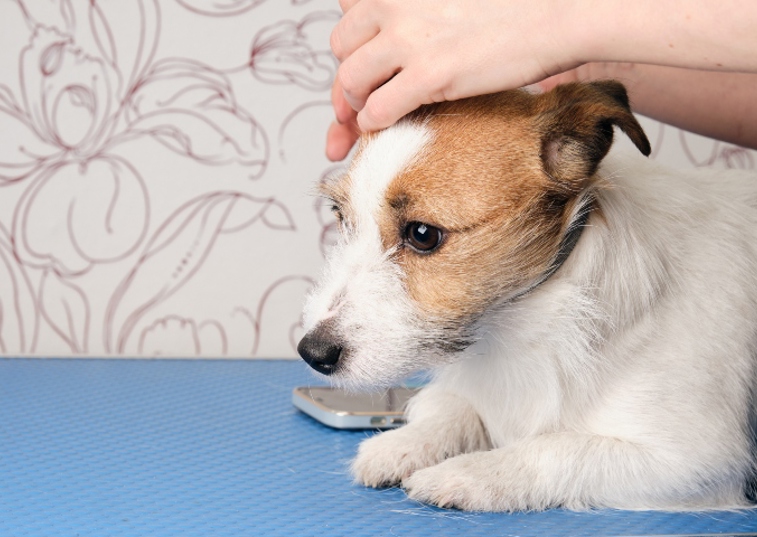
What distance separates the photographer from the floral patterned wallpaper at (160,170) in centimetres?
219

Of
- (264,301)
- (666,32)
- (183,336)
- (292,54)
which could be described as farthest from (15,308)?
(666,32)

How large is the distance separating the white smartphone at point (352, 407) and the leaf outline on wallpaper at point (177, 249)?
0.67 metres

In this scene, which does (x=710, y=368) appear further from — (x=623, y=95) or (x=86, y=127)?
(x=86, y=127)

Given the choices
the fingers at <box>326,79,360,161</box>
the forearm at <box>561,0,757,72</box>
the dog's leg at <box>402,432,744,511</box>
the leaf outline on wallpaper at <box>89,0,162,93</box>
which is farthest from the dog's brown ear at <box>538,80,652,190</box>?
the leaf outline on wallpaper at <box>89,0,162,93</box>

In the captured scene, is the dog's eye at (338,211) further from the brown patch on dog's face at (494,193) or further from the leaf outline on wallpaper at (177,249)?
the leaf outline on wallpaper at (177,249)

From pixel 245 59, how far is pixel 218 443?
1.15 meters

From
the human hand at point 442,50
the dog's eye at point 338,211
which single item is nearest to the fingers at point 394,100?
the human hand at point 442,50

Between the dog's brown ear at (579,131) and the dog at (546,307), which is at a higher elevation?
the dog's brown ear at (579,131)

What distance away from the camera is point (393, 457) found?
129 cm

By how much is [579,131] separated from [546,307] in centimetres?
24

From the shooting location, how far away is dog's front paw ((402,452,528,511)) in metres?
1.15

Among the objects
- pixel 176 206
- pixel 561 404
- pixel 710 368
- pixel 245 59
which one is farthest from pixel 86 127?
pixel 710 368

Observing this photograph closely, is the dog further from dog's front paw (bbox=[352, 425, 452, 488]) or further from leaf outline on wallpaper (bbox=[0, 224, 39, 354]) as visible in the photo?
leaf outline on wallpaper (bbox=[0, 224, 39, 354])

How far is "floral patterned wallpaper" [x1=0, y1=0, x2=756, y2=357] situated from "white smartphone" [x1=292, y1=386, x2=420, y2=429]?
65 cm
